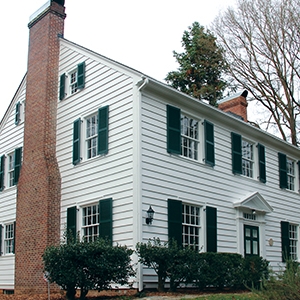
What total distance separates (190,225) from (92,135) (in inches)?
166

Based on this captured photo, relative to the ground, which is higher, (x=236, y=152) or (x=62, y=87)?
(x=62, y=87)

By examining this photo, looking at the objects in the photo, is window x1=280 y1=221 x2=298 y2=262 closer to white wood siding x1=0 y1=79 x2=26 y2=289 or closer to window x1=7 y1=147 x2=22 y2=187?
white wood siding x1=0 y1=79 x2=26 y2=289

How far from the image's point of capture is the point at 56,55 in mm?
18109

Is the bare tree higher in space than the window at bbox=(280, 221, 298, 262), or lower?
higher

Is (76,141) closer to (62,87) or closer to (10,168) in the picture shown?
(62,87)

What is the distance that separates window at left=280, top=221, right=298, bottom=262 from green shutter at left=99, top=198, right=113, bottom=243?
8298mm

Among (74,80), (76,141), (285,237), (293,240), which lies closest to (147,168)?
(76,141)

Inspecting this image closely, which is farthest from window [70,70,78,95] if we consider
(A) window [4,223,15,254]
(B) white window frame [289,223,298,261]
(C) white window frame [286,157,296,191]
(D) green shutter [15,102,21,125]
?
(B) white window frame [289,223,298,261]

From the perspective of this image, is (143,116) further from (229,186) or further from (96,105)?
(229,186)

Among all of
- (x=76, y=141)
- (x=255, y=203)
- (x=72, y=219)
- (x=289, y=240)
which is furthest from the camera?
(x=289, y=240)

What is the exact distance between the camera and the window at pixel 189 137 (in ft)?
52.3

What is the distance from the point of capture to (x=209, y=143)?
1666 cm

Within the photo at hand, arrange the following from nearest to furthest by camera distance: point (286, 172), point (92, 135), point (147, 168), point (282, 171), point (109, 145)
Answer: point (147, 168), point (109, 145), point (92, 135), point (282, 171), point (286, 172)

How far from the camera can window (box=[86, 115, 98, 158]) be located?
626 inches
